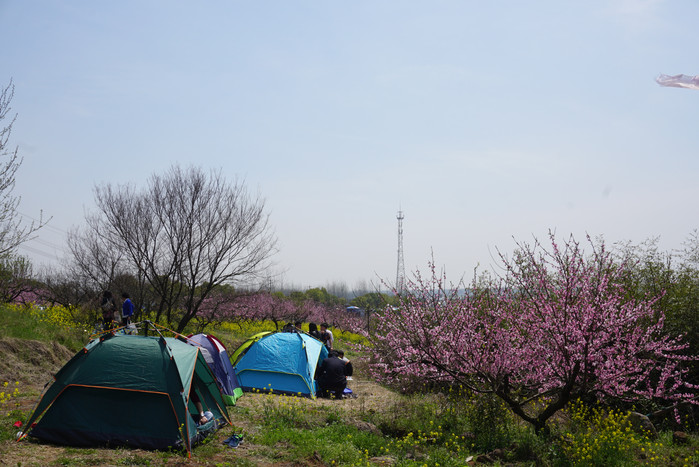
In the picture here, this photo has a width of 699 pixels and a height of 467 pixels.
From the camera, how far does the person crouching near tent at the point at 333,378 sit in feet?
42.2

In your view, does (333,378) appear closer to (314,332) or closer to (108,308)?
(314,332)

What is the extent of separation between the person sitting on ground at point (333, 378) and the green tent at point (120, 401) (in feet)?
16.1

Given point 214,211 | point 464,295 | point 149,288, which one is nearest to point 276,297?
point 149,288

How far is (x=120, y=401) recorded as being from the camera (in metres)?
7.88

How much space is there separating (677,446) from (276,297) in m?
40.1

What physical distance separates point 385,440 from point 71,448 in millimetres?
4931

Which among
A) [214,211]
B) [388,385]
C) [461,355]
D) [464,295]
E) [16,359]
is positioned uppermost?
[214,211]

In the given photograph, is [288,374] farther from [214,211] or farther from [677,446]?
[214,211]

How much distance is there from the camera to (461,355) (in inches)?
333

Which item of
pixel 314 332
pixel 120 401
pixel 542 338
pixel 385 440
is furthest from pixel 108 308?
pixel 542 338

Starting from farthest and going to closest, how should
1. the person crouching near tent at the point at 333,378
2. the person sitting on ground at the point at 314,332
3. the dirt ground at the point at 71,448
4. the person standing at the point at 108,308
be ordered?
the person standing at the point at 108,308
the person sitting on ground at the point at 314,332
the person crouching near tent at the point at 333,378
the dirt ground at the point at 71,448

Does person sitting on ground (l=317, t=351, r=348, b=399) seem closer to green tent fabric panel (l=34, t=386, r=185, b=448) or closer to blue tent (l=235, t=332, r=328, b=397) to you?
blue tent (l=235, t=332, r=328, b=397)

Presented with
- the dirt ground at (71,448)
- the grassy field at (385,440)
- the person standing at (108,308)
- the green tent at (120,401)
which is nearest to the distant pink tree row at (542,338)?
the grassy field at (385,440)

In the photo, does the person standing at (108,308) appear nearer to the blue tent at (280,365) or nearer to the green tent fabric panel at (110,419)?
the blue tent at (280,365)
